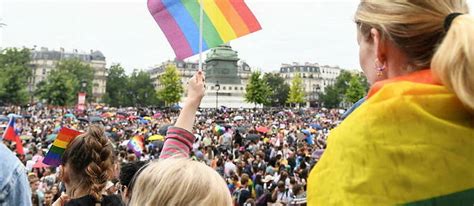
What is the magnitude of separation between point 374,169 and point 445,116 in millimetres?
239

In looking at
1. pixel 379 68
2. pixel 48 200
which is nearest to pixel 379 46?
pixel 379 68

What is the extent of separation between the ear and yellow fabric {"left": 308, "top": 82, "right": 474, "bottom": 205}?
0.73 ft

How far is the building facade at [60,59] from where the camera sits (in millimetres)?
132750

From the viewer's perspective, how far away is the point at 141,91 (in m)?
111

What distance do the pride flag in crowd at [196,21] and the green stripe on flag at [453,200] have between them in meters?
3.30

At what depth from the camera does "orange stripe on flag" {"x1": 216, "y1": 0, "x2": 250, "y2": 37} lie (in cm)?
440

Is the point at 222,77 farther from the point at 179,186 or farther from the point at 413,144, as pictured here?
the point at 413,144

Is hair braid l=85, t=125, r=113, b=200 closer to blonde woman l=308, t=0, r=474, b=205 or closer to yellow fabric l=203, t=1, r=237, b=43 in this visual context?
blonde woman l=308, t=0, r=474, b=205

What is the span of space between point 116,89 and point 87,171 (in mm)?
114337

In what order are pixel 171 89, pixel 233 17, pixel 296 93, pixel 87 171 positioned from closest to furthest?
pixel 87 171 → pixel 233 17 → pixel 171 89 → pixel 296 93

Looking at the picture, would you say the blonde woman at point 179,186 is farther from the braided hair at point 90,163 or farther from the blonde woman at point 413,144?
the braided hair at point 90,163

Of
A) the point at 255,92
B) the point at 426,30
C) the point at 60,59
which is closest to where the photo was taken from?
the point at 426,30

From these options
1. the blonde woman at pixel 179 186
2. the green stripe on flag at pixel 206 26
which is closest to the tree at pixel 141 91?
the green stripe on flag at pixel 206 26

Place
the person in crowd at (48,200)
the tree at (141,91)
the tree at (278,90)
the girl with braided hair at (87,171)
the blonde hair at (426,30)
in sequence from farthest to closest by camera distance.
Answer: the tree at (141,91) → the tree at (278,90) → the person in crowd at (48,200) → the girl with braided hair at (87,171) → the blonde hair at (426,30)
